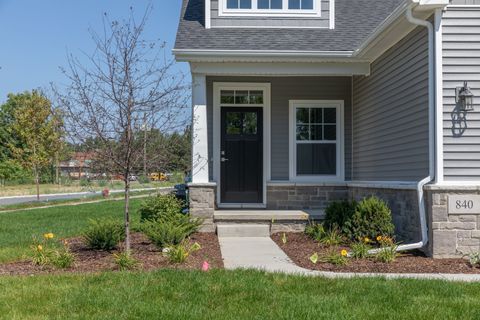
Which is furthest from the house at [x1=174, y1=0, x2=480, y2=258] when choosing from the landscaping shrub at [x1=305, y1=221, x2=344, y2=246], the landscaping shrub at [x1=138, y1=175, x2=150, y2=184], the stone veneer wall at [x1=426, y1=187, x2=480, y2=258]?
the landscaping shrub at [x1=138, y1=175, x2=150, y2=184]

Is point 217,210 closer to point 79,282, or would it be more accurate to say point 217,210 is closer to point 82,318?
point 79,282

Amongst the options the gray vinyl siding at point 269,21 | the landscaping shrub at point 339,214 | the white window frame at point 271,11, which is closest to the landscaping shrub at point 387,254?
the landscaping shrub at point 339,214

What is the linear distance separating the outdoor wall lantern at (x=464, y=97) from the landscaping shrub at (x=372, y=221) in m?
1.93

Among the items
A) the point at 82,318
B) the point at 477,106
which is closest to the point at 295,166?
the point at 477,106

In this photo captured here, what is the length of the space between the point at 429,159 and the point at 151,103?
384cm

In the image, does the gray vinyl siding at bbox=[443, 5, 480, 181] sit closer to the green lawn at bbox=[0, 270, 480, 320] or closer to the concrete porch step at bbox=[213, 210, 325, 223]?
the green lawn at bbox=[0, 270, 480, 320]

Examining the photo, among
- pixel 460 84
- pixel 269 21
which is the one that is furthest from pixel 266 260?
pixel 269 21

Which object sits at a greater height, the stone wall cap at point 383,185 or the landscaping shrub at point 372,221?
the stone wall cap at point 383,185

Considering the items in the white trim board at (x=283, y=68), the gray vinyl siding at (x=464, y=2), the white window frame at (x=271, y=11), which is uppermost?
the white window frame at (x=271, y=11)

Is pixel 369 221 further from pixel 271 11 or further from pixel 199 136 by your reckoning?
pixel 271 11

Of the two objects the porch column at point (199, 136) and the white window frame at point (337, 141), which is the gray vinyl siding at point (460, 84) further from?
the porch column at point (199, 136)

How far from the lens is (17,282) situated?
5445 mm

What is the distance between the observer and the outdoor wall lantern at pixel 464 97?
6952mm

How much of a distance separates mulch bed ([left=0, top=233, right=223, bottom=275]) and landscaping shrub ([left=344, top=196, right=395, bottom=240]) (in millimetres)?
2197
